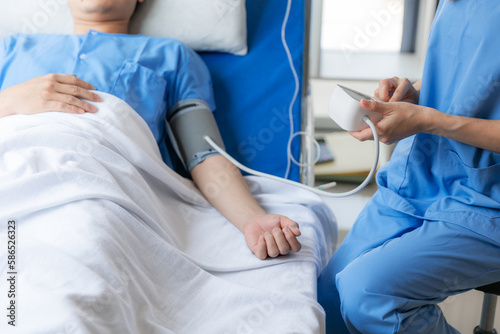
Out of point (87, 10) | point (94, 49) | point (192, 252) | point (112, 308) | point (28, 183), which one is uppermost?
point (87, 10)

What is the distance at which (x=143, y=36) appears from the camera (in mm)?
1617

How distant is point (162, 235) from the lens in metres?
1.18

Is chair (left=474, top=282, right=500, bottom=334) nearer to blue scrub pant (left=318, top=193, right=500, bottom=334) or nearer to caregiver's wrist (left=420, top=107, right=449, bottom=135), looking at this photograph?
blue scrub pant (left=318, top=193, right=500, bottom=334)

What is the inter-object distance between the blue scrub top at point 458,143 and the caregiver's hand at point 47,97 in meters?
0.81

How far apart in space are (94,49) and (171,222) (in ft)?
1.95

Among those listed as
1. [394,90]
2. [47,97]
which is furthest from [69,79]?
[394,90]

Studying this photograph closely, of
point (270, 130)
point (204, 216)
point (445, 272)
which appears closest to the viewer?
point (445, 272)

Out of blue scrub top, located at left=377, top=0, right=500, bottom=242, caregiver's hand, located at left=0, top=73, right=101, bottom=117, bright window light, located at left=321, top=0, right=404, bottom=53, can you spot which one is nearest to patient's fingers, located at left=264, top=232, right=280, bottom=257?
blue scrub top, located at left=377, top=0, right=500, bottom=242

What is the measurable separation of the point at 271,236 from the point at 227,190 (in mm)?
234

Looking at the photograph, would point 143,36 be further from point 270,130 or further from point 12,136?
point 12,136

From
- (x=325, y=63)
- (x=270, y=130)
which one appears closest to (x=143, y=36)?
(x=270, y=130)

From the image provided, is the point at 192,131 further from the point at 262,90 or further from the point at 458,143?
the point at 458,143

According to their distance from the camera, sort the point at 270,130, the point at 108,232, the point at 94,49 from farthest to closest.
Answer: the point at 270,130
the point at 94,49
the point at 108,232

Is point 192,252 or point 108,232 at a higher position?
point 108,232
